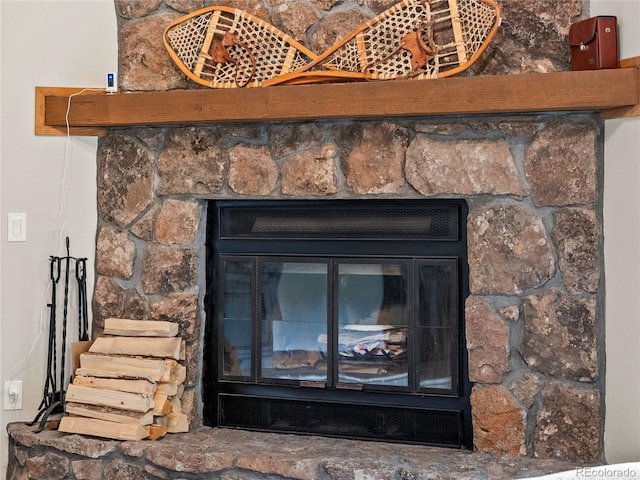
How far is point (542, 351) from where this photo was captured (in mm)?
2693

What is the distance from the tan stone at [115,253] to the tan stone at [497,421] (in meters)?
1.44

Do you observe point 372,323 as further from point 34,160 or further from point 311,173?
point 34,160

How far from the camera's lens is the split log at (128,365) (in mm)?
2899

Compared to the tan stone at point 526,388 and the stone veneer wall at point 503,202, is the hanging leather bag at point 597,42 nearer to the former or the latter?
the stone veneer wall at point 503,202

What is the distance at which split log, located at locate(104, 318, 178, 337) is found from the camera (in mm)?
2992

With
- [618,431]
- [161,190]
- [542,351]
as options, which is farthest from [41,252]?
[618,431]

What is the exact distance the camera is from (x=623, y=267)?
2584 millimetres

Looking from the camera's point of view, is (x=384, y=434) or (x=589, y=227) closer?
(x=589, y=227)

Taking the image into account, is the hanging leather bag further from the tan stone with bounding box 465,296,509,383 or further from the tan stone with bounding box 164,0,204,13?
the tan stone with bounding box 164,0,204,13

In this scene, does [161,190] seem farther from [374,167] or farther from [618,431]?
[618,431]

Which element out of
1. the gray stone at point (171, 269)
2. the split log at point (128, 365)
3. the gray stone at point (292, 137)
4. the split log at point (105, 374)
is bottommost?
the split log at point (105, 374)

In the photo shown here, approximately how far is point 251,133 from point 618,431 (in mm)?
1682

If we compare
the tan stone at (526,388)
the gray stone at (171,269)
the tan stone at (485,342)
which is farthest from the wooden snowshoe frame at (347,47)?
the tan stone at (526,388)

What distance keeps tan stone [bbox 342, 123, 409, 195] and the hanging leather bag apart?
654 mm
